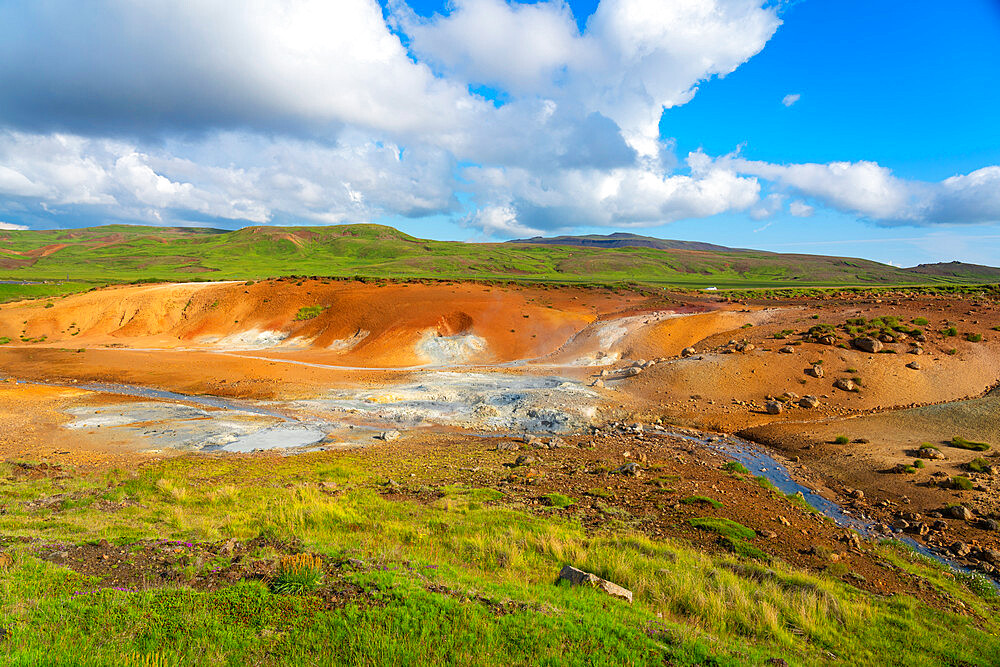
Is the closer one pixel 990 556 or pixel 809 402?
pixel 990 556

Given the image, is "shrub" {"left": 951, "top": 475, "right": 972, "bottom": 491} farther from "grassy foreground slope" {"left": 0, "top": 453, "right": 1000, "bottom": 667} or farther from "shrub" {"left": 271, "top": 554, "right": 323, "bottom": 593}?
"shrub" {"left": 271, "top": 554, "right": 323, "bottom": 593}

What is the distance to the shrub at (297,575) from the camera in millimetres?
7605

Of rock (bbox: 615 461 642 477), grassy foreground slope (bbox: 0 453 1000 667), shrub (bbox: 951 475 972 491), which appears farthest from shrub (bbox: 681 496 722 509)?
shrub (bbox: 951 475 972 491)

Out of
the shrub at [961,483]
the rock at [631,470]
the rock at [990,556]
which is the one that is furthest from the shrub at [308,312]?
the rock at [990,556]

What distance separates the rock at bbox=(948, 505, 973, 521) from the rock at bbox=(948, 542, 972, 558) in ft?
5.95

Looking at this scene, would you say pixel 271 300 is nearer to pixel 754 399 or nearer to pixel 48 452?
pixel 48 452

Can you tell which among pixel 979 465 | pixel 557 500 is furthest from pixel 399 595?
pixel 979 465

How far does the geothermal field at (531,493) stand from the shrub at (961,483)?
79 millimetres

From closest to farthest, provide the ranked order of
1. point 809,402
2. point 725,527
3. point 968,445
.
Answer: point 725,527 → point 968,445 → point 809,402

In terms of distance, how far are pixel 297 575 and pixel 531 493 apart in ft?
31.5

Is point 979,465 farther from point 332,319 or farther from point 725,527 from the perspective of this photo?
point 332,319

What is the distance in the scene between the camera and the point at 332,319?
52.5 meters

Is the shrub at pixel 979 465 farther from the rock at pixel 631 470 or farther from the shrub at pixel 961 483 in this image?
the rock at pixel 631 470

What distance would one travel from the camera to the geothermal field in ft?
23.4
